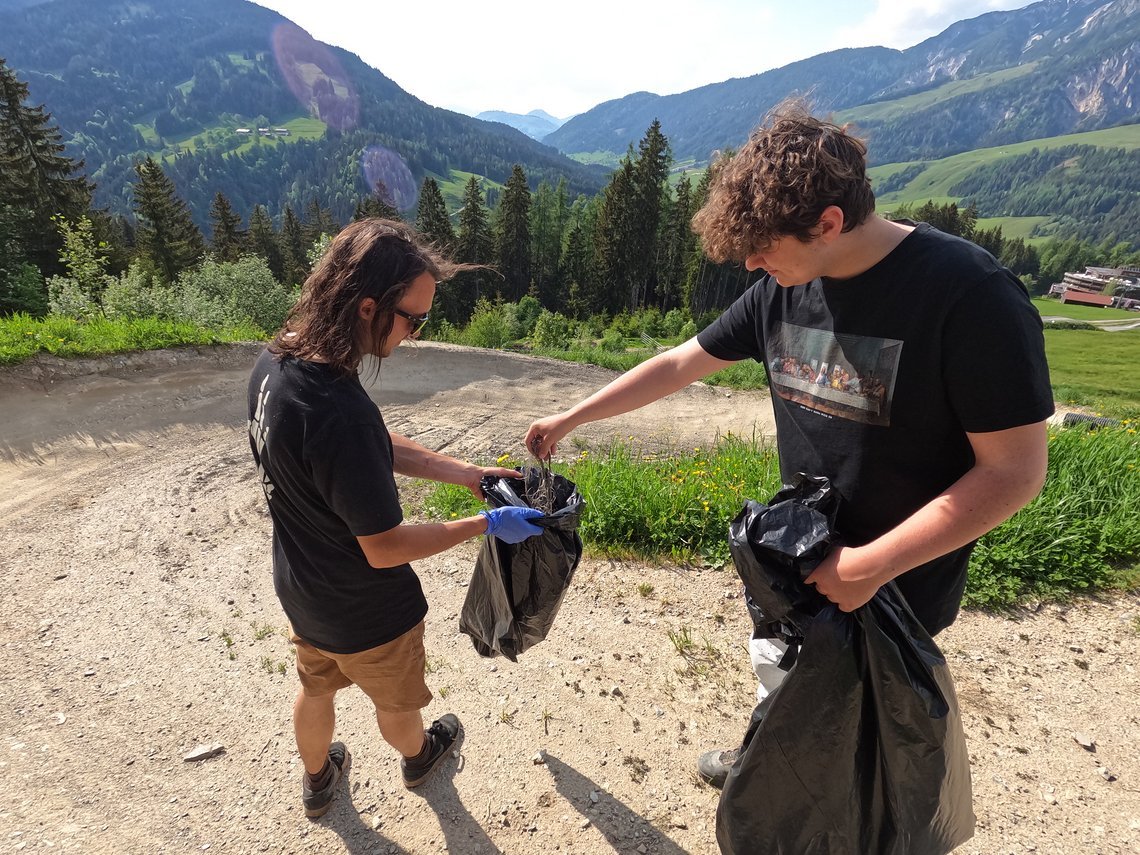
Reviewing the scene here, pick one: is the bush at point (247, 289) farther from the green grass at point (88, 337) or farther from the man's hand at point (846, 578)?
the man's hand at point (846, 578)

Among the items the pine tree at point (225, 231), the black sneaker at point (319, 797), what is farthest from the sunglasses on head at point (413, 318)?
the pine tree at point (225, 231)

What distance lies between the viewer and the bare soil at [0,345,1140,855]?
8.51 feet

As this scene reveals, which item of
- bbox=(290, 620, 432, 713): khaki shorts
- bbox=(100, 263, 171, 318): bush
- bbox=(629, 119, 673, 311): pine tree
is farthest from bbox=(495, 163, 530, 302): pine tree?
bbox=(290, 620, 432, 713): khaki shorts

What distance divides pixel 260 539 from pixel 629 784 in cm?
395

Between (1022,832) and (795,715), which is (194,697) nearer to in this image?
(795,715)

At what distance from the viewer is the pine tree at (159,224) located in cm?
3212

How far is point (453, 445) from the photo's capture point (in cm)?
816

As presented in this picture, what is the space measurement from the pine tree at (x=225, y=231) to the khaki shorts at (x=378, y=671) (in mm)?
44454

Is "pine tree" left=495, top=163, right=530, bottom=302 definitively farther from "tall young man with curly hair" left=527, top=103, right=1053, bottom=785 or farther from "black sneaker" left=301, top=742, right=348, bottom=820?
"tall young man with curly hair" left=527, top=103, right=1053, bottom=785

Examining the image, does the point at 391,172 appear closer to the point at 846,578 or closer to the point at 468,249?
the point at 468,249

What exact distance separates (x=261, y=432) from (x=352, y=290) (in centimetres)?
56

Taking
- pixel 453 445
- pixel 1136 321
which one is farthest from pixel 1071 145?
pixel 453 445

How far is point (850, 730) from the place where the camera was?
6.08 feet

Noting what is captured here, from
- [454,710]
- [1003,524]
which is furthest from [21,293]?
[1003,524]
